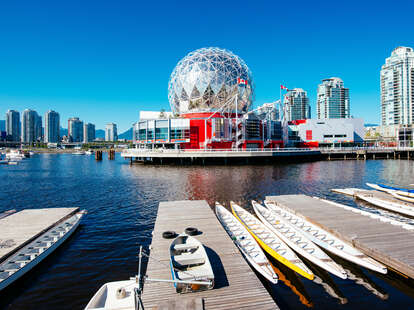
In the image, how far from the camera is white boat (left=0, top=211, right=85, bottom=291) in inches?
431

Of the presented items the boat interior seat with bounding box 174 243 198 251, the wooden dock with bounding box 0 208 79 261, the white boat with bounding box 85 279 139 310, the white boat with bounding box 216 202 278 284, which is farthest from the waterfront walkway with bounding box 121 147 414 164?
the white boat with bounding box 85 279 139 310

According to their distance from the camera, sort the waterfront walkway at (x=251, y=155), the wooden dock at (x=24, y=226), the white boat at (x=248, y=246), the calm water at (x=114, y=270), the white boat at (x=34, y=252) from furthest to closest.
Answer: the waterfront walkway at (x=251, y=155)
the wooden dock at (x=24, y=226)
the white boat at (x=34, y=252)
the white boat at (x=248, y=246)
the calm water at (x=114, y=270)

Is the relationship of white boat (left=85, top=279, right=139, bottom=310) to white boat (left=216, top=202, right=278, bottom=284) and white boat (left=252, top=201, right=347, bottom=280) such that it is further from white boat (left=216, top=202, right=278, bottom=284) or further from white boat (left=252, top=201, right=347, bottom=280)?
white boat (left=252, top=201, right=347, bottom=280)

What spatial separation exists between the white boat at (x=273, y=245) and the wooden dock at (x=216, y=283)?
2.02 m

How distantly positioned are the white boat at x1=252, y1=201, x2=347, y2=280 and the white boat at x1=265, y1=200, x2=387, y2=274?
19.0 inches

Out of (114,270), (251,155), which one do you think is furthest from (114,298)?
(251,155)

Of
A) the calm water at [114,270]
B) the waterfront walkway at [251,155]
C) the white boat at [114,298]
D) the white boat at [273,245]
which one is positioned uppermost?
the waterfront walkway at [251,155]

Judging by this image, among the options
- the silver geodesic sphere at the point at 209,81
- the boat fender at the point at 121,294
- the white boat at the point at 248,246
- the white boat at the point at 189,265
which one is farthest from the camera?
the silver geodesic sphere at the point at 209,81

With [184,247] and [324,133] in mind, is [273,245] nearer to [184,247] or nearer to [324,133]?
[184,247]

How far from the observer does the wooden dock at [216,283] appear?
7.94m

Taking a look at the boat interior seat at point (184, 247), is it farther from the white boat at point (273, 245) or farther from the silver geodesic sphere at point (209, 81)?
the silver geodesic sphere at point (209, 81)

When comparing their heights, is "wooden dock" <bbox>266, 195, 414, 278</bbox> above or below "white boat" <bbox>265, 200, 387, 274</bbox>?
above

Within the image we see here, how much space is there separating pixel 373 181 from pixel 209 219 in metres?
33.7

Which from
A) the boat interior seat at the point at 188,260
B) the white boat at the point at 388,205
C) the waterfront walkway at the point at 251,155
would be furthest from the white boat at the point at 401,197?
the waterfront walkway at the point at 251,155
